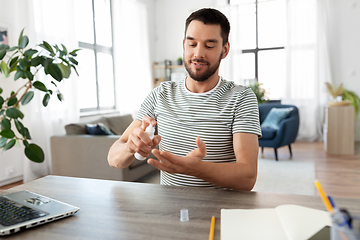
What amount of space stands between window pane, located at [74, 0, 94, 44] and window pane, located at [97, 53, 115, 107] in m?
0.40

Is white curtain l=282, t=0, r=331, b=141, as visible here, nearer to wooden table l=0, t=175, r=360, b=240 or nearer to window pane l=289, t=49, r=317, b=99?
window pane l=289, t=49, r=317, b=99

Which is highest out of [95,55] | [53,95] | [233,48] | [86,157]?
[233,48]

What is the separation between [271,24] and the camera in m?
6.42

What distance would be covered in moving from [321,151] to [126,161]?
462 cm

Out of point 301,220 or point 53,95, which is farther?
point 53,95

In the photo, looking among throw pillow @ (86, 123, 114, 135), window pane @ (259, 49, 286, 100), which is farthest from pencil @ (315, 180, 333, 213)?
window pane @ (259, 49, 286, 100)

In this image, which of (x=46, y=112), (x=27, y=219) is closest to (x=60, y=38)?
(x=46, y=112)

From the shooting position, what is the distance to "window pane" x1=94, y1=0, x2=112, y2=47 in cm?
541

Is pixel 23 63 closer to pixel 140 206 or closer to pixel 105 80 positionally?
pixel 140 206

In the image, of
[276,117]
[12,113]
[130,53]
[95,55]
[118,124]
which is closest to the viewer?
[12,113]

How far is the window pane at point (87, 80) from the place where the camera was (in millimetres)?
4996

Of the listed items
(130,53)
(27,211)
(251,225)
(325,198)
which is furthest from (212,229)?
(130,53)

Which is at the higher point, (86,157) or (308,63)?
(308,63)

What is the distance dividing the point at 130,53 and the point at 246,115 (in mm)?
5080
